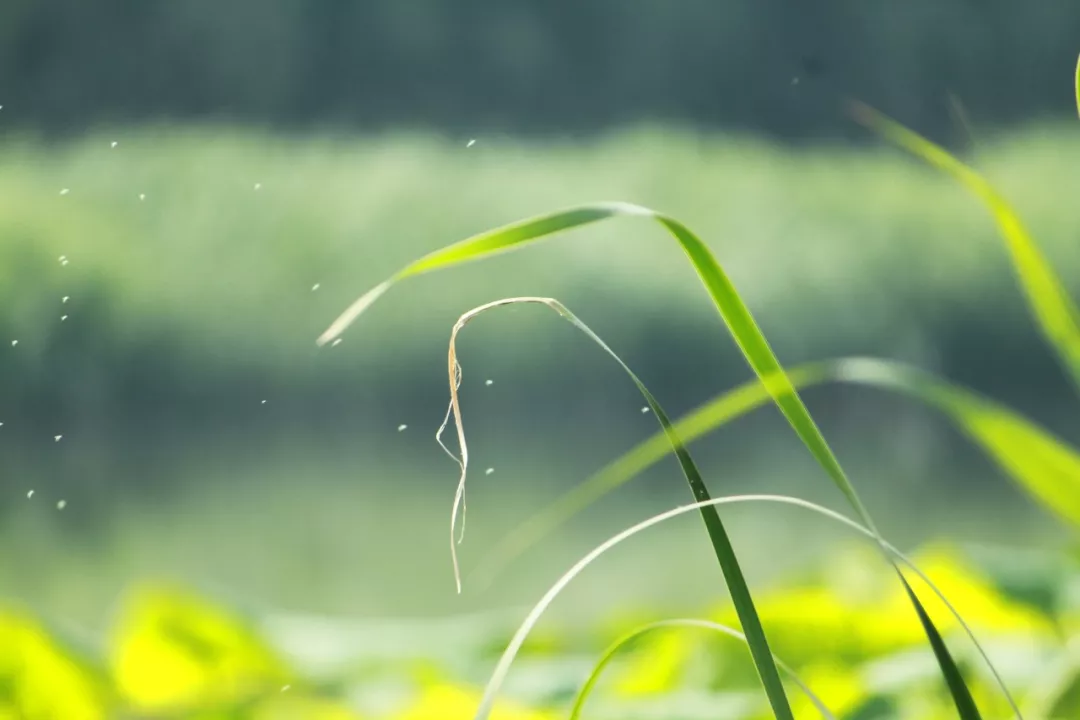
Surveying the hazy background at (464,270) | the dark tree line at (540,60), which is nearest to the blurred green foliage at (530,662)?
the hazy background at (464,270)

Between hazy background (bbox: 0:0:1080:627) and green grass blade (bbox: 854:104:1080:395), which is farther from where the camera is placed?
hazy background (bbox: 0:0:1080:627)

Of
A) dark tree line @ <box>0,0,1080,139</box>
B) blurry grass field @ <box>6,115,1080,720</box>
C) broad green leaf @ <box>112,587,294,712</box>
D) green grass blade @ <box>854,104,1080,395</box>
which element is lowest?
broad green leaf @ <box>112,587,294,712</box>

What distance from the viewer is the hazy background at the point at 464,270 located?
535 mm

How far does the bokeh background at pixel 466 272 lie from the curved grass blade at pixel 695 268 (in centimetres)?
39

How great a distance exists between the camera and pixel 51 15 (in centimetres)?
58

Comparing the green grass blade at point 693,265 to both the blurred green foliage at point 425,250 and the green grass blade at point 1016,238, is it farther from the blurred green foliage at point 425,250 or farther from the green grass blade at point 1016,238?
the blurred green foliage at point 425,250

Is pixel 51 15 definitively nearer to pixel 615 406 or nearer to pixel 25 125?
pixel 25 125

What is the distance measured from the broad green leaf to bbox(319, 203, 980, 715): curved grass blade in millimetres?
249

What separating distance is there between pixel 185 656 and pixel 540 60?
1.79 ft

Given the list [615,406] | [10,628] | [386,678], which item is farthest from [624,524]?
[10,628]

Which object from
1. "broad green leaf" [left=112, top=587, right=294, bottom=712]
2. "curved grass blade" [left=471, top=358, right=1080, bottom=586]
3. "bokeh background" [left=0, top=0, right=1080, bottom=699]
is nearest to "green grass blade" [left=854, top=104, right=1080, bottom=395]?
"curved grass blade" [left=471, top=358, right=1080, bottom=586]

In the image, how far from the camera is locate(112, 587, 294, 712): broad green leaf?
339 mm

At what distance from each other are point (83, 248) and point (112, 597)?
176mm

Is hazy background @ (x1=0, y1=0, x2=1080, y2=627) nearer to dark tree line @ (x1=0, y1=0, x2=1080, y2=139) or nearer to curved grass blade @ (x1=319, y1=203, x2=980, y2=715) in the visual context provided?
dark tree line @ (x1=0, y1=0, x2=1080, y2=139)
